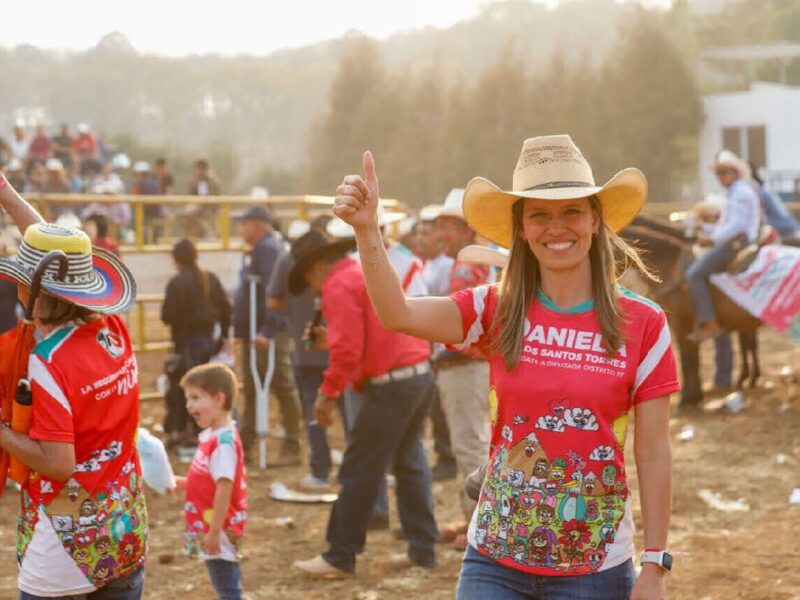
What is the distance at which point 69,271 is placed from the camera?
12.6ft

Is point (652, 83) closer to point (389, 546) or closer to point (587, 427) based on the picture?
point (389, 546)

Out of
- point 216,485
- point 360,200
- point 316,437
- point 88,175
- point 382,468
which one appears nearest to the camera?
point 360,200

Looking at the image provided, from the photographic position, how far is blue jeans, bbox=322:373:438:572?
6.80m

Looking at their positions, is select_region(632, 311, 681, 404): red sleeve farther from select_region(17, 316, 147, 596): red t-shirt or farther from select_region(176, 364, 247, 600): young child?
select_region(176, 364, 247, 600): young child

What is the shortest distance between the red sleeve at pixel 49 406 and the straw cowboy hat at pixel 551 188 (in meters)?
1.26

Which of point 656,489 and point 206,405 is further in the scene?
point 206,405

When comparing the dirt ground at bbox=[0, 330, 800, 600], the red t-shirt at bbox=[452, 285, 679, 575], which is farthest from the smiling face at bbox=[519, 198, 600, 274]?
the dirt ground at bbox=[0, 330, 800, 600]

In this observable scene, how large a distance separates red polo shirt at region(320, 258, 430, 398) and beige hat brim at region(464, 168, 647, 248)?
2958 mm

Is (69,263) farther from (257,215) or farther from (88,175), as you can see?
(88,175)

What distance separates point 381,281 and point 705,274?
946 cm

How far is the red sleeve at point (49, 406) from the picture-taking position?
3688mm

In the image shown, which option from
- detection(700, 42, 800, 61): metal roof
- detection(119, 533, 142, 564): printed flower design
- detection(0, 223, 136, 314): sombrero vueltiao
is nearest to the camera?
detection(0, 223, 136, 314): sombrero vueltiao

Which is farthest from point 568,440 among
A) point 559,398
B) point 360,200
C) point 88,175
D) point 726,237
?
point 88,175

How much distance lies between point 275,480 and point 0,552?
255 centimetres
